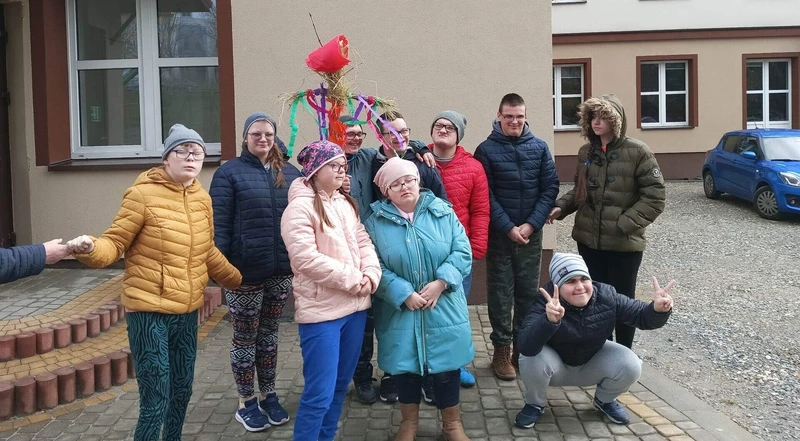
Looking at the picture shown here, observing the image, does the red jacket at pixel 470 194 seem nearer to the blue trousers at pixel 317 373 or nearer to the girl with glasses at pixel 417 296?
the girl with glasses at pixel 417 296

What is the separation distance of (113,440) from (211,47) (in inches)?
185

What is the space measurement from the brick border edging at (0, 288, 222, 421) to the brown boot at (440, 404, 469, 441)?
248 centimetres

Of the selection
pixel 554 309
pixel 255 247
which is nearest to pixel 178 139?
pixel 255 247

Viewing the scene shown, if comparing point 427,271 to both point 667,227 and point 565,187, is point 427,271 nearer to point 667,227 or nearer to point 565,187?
point 667,227

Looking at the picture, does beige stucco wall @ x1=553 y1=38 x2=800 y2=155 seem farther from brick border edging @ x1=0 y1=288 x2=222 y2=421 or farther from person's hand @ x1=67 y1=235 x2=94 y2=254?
person's hand @ x1=67 y1=235 x2=94 y2=254

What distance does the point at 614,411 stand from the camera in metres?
4.09

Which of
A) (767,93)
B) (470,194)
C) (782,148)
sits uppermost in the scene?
(767,93)

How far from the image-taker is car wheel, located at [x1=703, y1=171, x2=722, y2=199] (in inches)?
576

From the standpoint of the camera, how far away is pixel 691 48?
18.8 meters

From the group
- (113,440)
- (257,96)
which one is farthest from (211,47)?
(113,440)

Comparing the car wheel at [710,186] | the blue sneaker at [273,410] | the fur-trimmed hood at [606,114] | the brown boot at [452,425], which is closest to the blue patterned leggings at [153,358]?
the blue sneaker at [273,410]

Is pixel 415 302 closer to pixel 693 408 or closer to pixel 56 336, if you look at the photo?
pixel 693 408

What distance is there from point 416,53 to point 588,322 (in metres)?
3.67

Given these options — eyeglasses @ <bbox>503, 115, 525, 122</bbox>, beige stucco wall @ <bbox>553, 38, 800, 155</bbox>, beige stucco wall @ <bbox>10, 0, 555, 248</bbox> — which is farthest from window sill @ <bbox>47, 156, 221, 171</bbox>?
beige stucco wall @ <bbox>553, 38, 800, 155</bbox>
